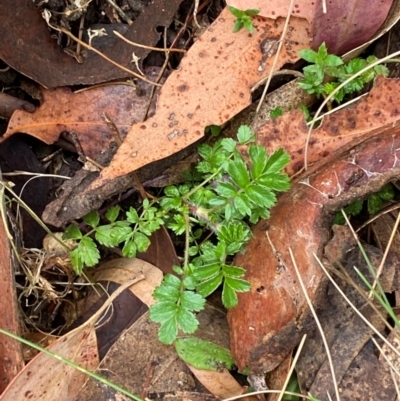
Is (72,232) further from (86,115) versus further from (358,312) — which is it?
(358,312)

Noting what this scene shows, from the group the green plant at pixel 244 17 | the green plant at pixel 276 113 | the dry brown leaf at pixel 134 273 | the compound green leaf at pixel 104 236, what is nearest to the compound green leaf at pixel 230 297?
the dry brown leaf at pixel 134 273

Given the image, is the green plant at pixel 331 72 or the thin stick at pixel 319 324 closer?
the thin stick at pixel 319 324

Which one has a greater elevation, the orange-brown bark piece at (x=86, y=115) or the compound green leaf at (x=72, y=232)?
the orange-brown bark piece at (x=86, y=115)

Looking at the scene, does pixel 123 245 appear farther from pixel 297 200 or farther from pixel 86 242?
pixel 297 200

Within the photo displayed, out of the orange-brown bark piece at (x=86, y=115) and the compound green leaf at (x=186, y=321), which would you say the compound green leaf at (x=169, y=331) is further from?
the orange-brown bark piece at (x=86, y=115)

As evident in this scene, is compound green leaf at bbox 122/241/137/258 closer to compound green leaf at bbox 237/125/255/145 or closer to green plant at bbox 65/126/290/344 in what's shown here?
green plant at bbox 65/126/290/344

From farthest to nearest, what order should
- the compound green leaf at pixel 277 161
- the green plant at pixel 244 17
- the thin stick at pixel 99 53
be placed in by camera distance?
1. the thin stick at pixel 99 53
2. the green plant at pixel 244 17
3. the compound green leaf at pixel 277 161

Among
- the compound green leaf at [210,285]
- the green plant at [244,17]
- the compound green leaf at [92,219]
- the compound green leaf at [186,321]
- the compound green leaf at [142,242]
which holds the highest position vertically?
the green plant at [244,17]

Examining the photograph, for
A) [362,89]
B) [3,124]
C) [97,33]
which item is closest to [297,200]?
[362,89]
